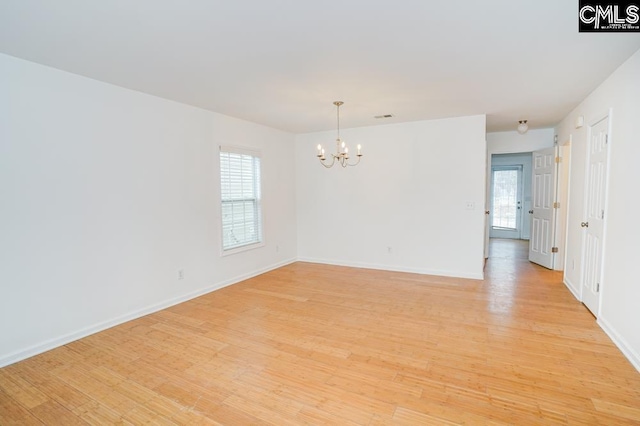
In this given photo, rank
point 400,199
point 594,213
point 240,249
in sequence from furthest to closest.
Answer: point 400,199, point 240,249, point 594,213

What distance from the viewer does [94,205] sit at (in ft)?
10.4

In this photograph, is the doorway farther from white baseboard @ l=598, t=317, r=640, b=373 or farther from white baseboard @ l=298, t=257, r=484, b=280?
white baseboard @ l=598, t=317, r=640, b=373

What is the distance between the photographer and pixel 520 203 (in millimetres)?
9125

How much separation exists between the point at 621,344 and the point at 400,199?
3297mm

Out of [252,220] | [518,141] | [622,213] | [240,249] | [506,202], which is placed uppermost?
[518,141]

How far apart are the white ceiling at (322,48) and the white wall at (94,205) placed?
34 cm

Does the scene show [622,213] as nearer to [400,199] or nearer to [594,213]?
[594,213]

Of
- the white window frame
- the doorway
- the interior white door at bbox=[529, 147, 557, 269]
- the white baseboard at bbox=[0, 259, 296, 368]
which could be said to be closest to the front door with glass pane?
the doorway

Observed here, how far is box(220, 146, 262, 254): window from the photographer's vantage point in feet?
15.7

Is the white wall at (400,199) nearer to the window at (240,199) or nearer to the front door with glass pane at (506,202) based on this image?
the window at (240,199)

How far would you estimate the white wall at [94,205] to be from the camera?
2.67 m

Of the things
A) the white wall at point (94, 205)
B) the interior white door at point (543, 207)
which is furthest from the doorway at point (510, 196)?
the white wall at point (94, 205)

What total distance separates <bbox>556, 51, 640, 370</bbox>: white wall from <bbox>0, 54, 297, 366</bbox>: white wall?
14.8 feet

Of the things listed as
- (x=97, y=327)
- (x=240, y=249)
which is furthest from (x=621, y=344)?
(x=97, y=327)
